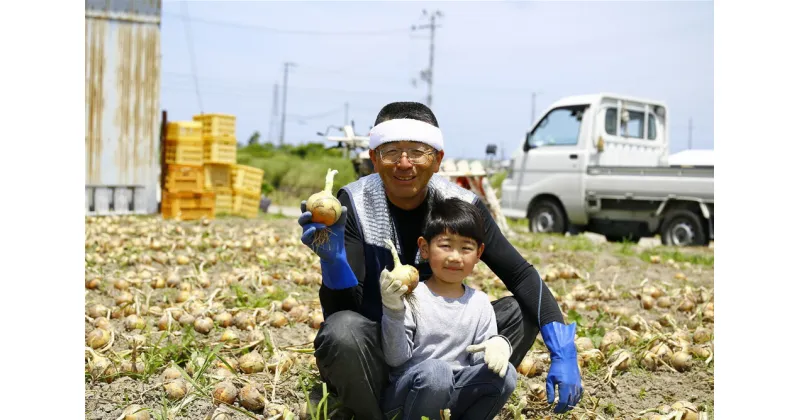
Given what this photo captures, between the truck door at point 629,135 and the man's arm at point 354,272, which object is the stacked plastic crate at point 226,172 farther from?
the man's arm at point 354,272

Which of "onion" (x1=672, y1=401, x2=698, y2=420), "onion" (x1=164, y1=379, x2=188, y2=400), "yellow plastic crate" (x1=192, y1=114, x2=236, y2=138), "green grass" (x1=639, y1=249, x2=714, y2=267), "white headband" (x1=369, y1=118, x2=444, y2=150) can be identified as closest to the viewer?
"white headband" (x1=369, y1=118, x2=444, y2=150)

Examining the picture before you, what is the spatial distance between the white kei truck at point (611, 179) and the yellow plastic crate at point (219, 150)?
4315mm

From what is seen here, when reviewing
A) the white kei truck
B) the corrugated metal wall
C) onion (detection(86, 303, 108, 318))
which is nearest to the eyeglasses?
onion (detection(86, 303, 108, 318))

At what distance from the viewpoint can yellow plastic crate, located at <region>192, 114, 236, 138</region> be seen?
11.4 m

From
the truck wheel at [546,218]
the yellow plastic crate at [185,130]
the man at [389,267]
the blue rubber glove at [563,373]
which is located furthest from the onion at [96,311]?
the truck wheel at [546,218]

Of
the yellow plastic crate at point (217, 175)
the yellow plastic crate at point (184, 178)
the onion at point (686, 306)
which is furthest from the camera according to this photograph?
the yellow plastic crate at point (217, 175)

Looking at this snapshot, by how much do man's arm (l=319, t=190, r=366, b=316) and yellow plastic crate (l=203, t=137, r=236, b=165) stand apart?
9.14 meters

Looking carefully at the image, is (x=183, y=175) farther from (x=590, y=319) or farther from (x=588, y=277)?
(x=590, y=319)

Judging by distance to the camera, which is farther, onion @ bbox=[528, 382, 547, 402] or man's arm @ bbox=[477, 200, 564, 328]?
onion @ bbox=[528, 382, 547, 402]

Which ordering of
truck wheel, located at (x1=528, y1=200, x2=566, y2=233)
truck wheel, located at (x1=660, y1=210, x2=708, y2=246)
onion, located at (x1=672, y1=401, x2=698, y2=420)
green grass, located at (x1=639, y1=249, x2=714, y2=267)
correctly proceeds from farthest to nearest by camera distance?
truck wheel, located at (x1=528, y1=200, x2=566, y2=233) < truck wheel, located at (x1=660, y1=210, x2=708, y2=246) < green grass, located at (x1=639, y1=249, x2=714, y2=267) < onion, located at (x1=672, y1=401, x2=698, y2=420)

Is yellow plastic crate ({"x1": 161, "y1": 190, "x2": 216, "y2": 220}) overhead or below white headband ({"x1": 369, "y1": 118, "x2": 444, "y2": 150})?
below

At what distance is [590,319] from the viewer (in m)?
4.55

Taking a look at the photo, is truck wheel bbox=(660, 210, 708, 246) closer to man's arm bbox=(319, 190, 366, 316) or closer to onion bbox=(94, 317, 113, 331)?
onion bbox=(94, 317, 113, 331)

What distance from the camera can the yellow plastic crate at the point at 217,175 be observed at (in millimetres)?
11578
